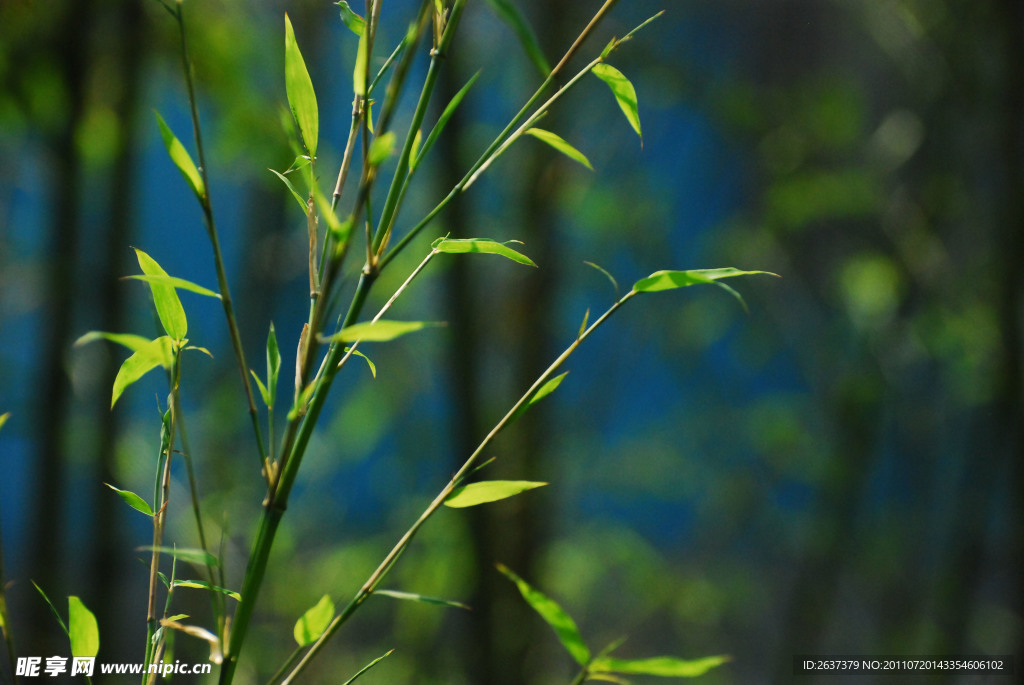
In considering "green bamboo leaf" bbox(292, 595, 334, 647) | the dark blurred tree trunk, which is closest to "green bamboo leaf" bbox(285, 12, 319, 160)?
"green bamboo leaf" bbox(292, 595, 334, 647)

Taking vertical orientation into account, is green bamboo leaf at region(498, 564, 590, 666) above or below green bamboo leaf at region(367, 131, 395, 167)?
below

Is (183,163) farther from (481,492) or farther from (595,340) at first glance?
(595,340)

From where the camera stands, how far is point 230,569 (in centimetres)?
83

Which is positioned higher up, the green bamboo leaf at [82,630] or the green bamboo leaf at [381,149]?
the green bamboo leaf at [381,149]

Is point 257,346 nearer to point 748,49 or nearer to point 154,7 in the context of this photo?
point 154,7

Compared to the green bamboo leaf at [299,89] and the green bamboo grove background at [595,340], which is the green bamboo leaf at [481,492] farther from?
the green bamboo grove background at [595,340]

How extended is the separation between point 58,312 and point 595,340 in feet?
2.42

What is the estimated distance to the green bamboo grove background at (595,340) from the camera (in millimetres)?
669

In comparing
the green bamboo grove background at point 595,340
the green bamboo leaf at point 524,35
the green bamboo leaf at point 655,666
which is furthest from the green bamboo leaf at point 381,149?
the green bamboo grove background at point 595,340

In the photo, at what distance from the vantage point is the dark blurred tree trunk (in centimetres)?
61

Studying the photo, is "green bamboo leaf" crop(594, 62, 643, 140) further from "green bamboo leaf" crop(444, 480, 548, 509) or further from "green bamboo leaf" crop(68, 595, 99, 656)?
"green bamboo leaf" crop(68, 595, 99, 656)

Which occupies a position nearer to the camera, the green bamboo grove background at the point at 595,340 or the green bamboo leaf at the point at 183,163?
the green bamboo leaf at the point at 183,163

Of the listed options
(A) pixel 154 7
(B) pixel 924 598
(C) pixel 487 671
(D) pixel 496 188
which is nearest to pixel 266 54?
(A) pixel 154 7

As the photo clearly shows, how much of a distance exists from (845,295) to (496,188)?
0.55 metres
